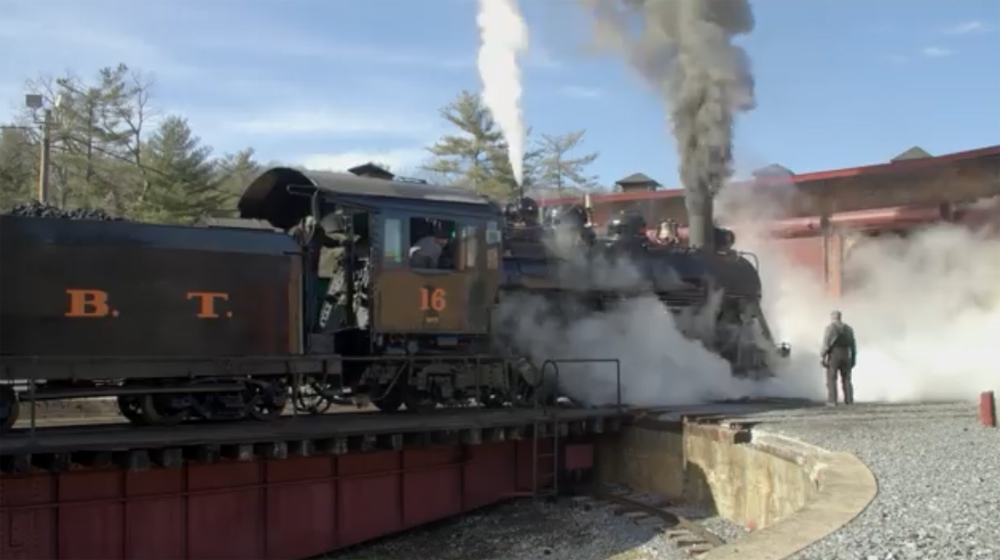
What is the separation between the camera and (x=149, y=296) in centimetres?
1012

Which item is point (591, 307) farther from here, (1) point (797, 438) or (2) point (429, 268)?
(1) point (797, 438)

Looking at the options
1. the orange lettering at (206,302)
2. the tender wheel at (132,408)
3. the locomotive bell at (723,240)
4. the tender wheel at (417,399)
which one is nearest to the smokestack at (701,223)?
the locomotive bell at (723,240)

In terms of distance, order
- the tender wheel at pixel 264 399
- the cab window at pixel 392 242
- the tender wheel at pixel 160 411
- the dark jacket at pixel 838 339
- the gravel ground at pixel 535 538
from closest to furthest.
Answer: the tender wheel at pixel 160 411, the tender wheel at pixel 264 399, the gravel ground at pixel 535 538, the cab window at pixel 392 242, the dark jacket at pixel 838 339

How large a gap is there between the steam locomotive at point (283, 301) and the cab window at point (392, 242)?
0.06 feet

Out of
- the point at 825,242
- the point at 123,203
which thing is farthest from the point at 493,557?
the point at 123,203

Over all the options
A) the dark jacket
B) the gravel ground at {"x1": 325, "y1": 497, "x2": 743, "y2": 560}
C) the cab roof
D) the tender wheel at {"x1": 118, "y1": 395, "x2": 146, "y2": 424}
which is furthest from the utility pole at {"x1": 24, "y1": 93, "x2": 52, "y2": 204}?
the dark jacket

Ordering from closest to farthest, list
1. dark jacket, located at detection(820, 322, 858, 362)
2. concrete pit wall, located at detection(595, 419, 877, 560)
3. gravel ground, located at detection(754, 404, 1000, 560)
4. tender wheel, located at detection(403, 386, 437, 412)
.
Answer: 1. gravel ground, located at detection(754, 404, 1000, 560)
2. concrete pit wall, located at detection(595, 419, 877, 560)
3. tender wheel, located at detection(403, 386, 437, 412)
4. dark jacket, located at detection(820, 322, 858, 362)

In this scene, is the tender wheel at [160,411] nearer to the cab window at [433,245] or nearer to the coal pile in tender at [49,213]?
the coal pile in tender at [49,213]

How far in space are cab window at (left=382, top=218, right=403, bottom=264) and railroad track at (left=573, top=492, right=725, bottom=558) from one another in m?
4.30

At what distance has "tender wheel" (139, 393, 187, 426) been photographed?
1035 centimetres

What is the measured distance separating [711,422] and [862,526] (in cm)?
596

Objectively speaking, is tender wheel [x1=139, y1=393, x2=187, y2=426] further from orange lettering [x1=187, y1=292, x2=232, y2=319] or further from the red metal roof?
the red metal roof

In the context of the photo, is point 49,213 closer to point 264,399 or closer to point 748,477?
point 264,399

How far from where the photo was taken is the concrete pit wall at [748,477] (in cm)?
681
